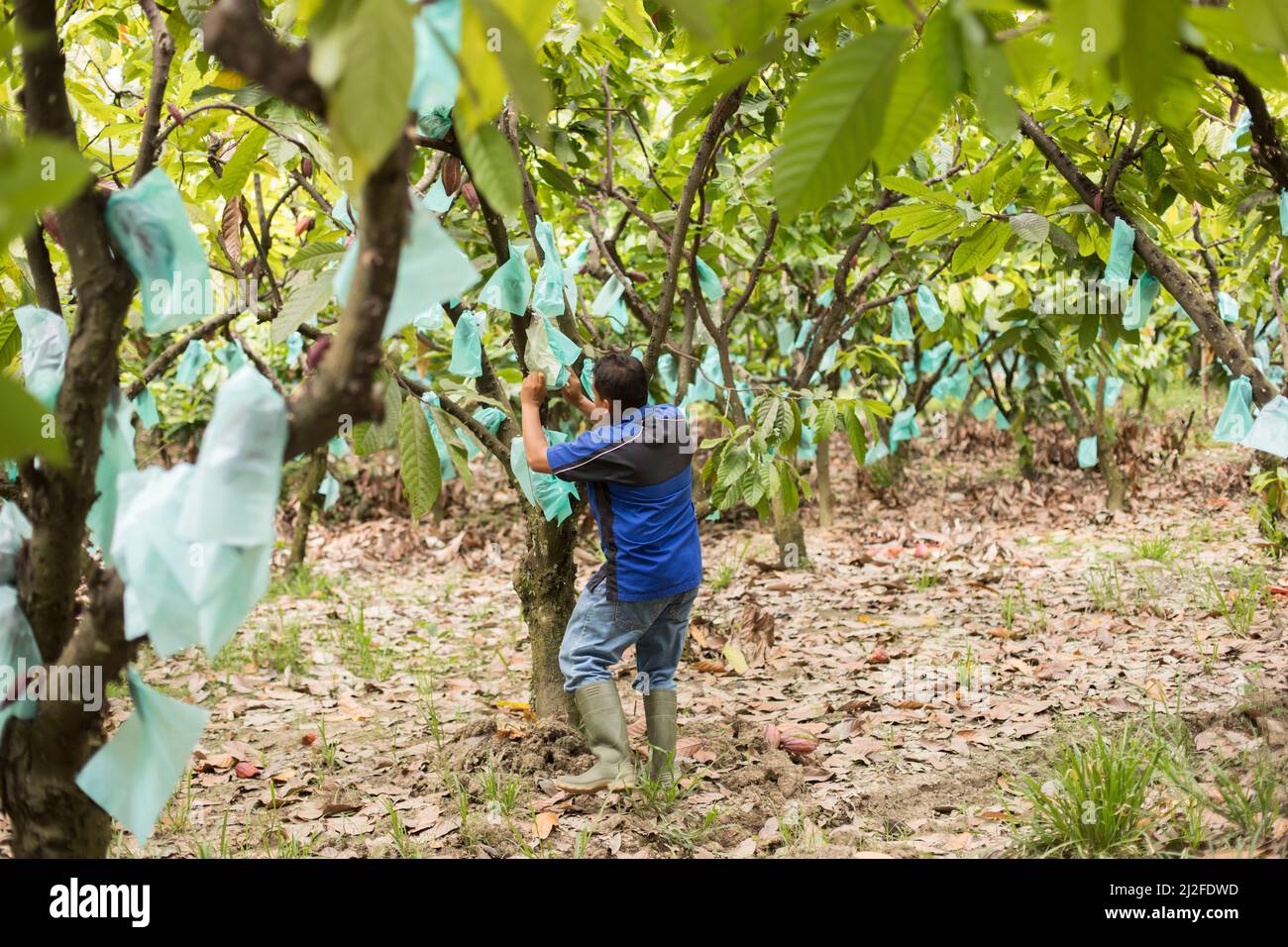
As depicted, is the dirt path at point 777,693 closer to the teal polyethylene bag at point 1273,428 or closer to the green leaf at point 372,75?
the teal polyethylene bag at point 1273,428

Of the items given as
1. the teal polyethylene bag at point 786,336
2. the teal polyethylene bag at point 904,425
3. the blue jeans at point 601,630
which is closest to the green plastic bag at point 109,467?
the blue jeans at point 601,630

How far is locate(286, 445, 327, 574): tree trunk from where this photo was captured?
463 centimetres

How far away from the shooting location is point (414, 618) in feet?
14.8

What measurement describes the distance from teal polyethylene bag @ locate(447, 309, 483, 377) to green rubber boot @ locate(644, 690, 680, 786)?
0.97m

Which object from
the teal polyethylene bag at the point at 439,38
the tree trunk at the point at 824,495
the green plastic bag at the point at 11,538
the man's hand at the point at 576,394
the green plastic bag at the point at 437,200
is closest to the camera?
the teal polyethylene bag at the point at 439,38

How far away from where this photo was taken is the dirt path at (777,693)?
2.28 metres

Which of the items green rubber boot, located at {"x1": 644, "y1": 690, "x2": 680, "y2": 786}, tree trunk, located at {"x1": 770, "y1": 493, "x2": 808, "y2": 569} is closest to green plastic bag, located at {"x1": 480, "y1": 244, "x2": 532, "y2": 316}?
green rubber boot, located at {"x1": 644, "y1": 690, "x2": 680, "y2": 786}

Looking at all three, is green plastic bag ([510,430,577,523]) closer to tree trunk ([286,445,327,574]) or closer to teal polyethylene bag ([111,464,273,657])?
teal polyethylene bag ([111,464,273,657])

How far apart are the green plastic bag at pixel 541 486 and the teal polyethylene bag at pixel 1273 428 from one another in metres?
1.61

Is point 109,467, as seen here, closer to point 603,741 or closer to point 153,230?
point 153,230

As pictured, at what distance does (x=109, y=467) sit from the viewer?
3.56 feet

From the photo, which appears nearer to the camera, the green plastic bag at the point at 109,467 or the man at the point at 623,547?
the green plastic bag at the point at 109,467

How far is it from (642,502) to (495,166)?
165cm

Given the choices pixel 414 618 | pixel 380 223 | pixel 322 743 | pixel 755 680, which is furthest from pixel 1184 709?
pixel 414 618
